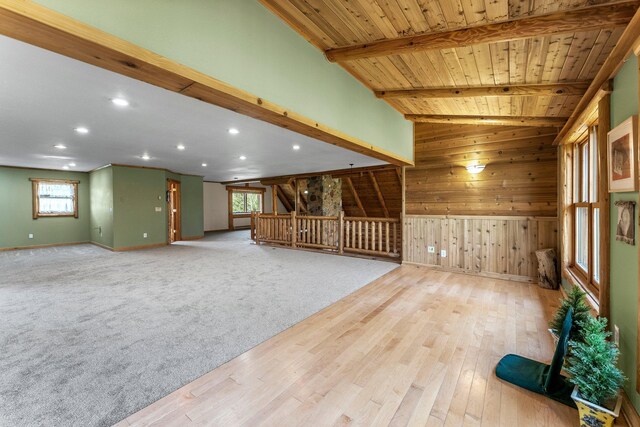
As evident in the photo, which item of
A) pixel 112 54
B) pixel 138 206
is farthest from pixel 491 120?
pixel 138 206

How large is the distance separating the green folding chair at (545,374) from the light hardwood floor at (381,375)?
64 millimetres

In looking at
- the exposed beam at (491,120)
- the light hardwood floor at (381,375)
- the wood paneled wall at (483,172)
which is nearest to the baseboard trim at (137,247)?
the light hardwood floor at (381,375)

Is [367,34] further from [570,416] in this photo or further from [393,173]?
[393,173]

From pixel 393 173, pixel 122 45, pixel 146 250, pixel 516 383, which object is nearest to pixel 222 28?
pixel 122 45

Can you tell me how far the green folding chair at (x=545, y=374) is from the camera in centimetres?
185

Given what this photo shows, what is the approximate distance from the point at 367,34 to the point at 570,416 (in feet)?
10.6

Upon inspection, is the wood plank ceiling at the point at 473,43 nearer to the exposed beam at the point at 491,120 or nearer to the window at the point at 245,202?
the exposed beam at the point at 491,120

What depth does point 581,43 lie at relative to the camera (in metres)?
2.16

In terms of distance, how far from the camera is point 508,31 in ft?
7.07

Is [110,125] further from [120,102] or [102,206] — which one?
[102,206]

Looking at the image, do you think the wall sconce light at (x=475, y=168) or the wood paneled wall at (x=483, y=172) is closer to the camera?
the wood paneled wall at (x=483, y=172)

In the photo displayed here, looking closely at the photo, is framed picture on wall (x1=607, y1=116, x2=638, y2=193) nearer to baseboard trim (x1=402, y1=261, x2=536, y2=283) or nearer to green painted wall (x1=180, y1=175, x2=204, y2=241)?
baseboard trim (x1=402, y1=261, x2=536, y2=283)

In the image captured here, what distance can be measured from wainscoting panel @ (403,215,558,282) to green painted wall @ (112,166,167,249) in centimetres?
702

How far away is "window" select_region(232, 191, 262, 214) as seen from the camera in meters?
13.3
